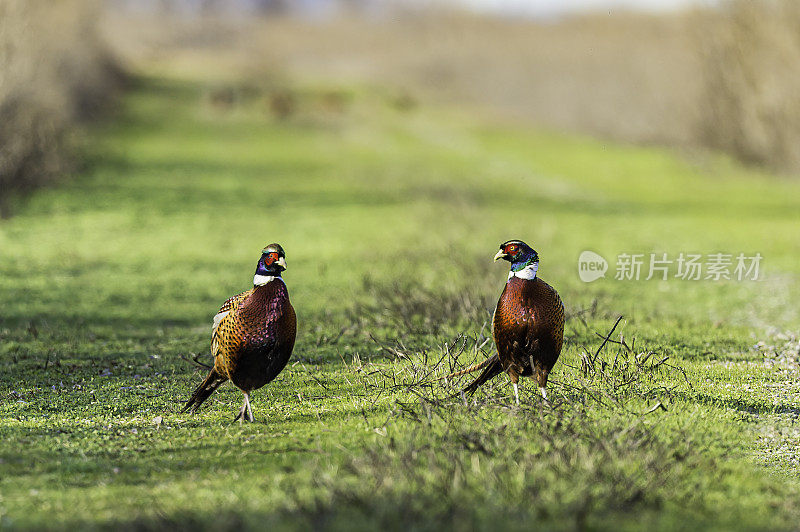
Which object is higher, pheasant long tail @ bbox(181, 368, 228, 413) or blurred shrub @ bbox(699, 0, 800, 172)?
blurred shrub @ bbox(699, 0, 800, 172)

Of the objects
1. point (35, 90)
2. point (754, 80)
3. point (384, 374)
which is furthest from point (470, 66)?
point (384, 374)

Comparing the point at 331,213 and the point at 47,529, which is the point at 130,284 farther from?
the point at 47,529

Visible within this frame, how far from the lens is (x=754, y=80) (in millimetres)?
25859

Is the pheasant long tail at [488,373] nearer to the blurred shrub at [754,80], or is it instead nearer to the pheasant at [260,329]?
the pheasant at [260,329]

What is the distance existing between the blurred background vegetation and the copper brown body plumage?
48.5 feet

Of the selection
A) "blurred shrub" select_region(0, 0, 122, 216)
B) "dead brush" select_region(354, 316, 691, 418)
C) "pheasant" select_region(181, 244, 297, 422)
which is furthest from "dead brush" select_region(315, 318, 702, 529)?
"blurred shrub" select_region(0, 0, 122, 216)

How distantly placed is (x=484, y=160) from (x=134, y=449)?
25.0 metres

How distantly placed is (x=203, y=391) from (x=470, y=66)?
1604 inches

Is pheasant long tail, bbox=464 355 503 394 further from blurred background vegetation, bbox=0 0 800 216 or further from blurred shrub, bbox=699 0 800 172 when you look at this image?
blurred shrub, bbox=699 0 800 172

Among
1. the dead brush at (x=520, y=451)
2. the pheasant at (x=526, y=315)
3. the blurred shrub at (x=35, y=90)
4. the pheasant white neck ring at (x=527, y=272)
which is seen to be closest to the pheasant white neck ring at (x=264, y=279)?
the dead brush at (x=520, y=451)

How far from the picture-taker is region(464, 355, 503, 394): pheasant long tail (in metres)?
6.02

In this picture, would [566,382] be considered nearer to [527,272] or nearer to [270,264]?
[527,272]

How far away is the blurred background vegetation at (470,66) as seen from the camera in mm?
21000

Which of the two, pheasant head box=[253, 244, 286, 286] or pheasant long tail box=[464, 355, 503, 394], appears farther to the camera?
pheasant long tail box=[464, 355, 503, 394]
